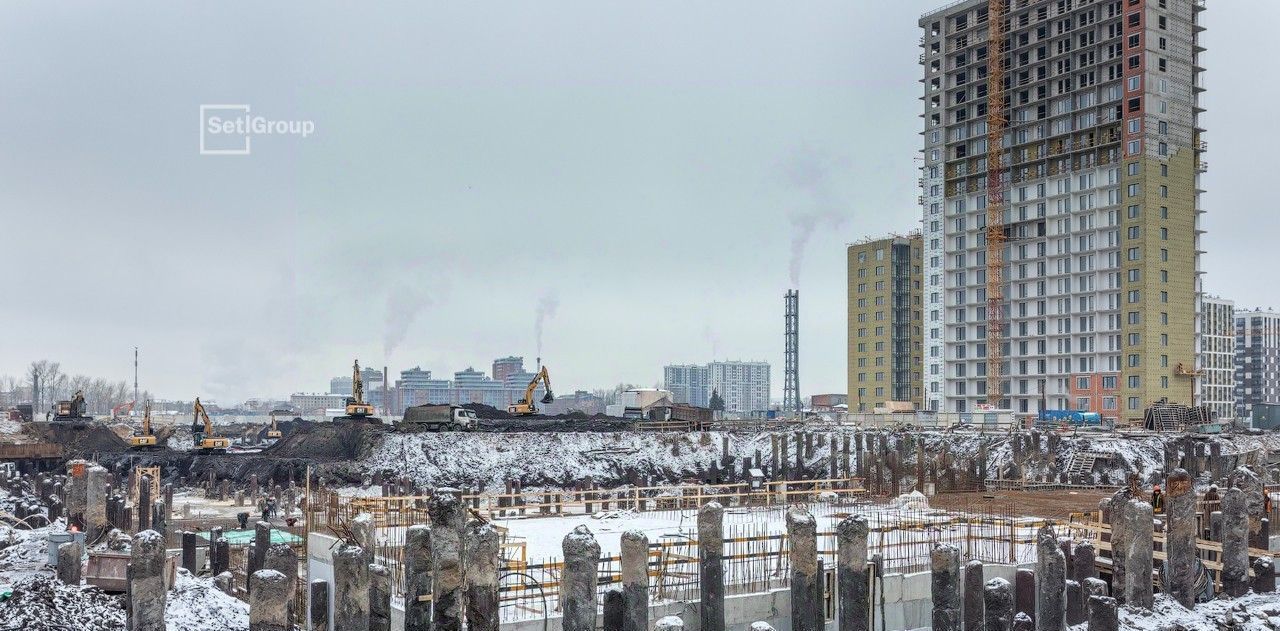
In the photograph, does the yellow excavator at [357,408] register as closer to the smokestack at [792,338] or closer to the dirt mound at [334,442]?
the dirt mound at [334,442]

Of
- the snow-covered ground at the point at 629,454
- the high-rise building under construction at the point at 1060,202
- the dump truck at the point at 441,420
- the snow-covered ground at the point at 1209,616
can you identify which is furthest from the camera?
the high-rise building under construction at the point at 1060,202

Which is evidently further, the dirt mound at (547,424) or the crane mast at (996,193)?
the crane mast at (996,193)

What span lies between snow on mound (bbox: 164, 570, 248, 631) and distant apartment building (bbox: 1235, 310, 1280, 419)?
605 ft

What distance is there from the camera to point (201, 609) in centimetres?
2145

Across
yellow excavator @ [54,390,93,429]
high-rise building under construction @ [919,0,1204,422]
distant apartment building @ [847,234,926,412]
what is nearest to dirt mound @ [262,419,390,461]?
yellow excavator @ [54,390,93,429]

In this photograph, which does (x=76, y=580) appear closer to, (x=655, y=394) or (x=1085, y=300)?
(x=1085, y=300)

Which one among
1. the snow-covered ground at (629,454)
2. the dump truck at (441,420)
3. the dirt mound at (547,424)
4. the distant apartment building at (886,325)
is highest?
the distant apartment building at (886,325)

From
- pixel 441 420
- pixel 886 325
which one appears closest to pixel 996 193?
pixel 886 325

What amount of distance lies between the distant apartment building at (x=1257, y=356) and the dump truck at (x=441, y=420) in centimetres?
14970

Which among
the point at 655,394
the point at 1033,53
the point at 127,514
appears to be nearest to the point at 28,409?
the point at 655,394

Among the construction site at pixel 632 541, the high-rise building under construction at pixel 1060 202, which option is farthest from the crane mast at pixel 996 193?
the construction site at pixel 632 541

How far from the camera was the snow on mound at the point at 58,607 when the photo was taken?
1922cm

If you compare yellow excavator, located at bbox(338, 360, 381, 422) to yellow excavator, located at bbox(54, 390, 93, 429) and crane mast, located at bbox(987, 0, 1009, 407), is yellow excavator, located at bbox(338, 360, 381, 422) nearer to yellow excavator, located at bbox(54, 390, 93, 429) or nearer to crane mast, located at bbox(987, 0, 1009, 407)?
yellow excavator, located at bbox(54, 390, 93, 429)

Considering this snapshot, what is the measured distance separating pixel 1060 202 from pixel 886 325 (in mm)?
22461
